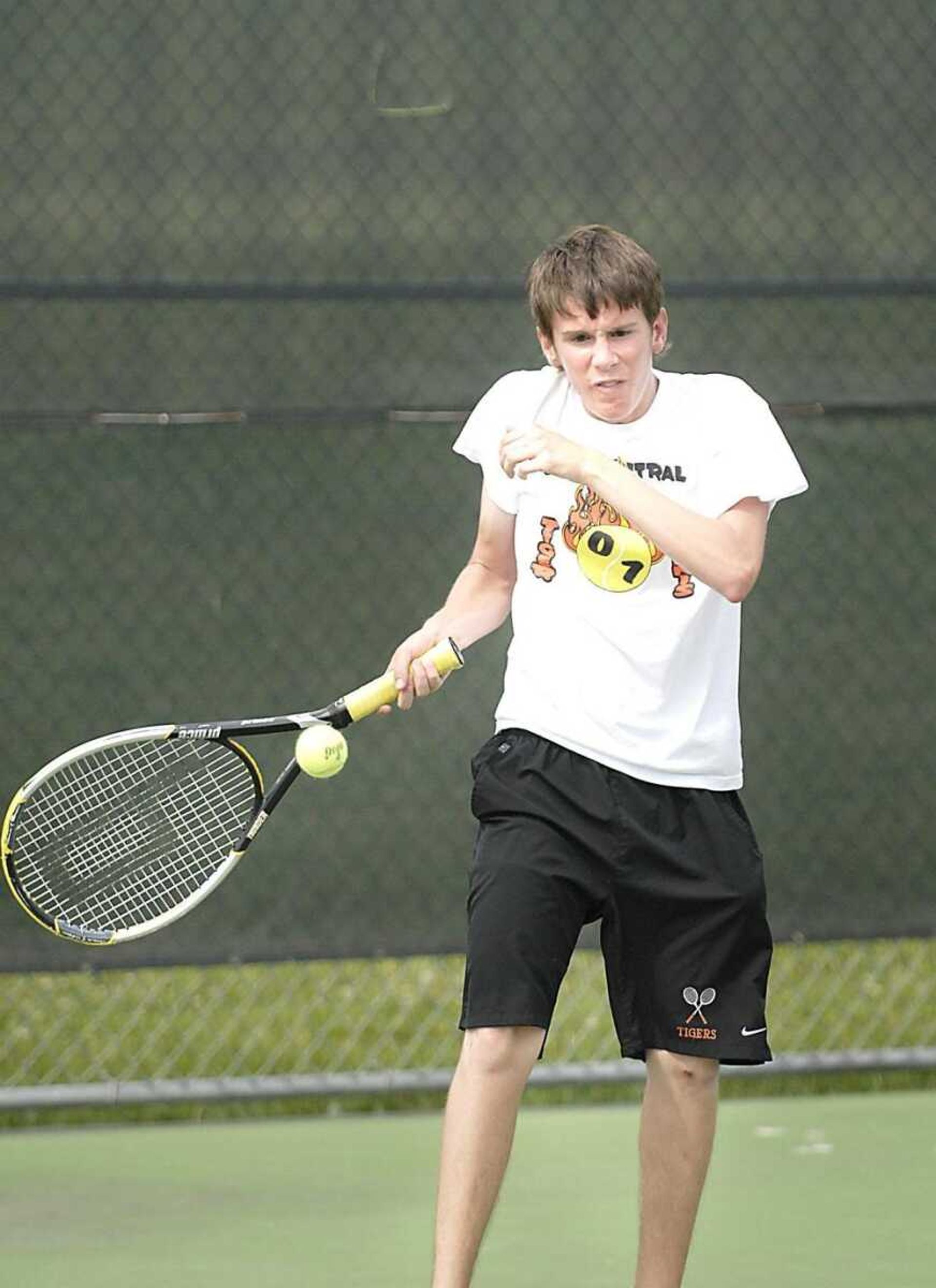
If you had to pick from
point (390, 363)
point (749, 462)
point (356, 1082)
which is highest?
point (390, 363)

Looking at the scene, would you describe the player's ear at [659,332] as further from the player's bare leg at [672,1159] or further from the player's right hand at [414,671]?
the player's bare leg at [672,1159]

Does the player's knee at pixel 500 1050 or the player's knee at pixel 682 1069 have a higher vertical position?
the player's knee at pixel 500 1050

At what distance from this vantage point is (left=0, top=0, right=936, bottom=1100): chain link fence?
446 centimetres

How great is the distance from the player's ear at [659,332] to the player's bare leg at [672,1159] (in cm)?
90

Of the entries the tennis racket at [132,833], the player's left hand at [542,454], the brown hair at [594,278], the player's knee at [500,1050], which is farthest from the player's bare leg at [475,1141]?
the brown hair at [594,278]

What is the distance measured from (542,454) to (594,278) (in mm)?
269

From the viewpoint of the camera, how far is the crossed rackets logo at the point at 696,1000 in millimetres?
3076

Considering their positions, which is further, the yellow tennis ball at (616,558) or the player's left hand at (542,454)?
the yellow tennis ball at (616,558)

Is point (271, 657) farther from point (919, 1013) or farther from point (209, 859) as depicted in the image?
point (919, 1013)

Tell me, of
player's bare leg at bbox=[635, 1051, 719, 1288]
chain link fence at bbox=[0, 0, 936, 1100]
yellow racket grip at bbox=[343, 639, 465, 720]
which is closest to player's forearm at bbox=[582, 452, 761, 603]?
yellow racket grip at bbox=[343, 639, 465, 720]

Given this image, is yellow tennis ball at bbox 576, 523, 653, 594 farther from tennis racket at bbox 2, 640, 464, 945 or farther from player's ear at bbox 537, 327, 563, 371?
tennis racket at bbox 2, 640, 464, 945

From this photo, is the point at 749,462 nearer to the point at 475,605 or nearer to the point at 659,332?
the point at 659,332

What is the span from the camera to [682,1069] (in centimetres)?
311

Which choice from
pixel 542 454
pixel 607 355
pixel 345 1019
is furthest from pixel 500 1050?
pixel 345 1019
